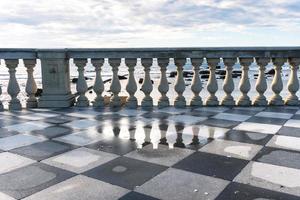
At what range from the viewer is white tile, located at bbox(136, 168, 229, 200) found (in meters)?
2.21

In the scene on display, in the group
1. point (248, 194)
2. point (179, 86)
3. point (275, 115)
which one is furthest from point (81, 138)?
point (275, 115)

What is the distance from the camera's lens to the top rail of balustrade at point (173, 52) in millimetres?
5480

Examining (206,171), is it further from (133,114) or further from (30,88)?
(30,88)

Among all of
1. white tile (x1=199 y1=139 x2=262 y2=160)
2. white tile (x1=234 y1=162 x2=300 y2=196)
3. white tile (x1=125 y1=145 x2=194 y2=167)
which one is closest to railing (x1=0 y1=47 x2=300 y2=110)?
white tile (x1=199 y1=139 x2=262 y2=160)

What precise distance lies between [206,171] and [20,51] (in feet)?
14.3

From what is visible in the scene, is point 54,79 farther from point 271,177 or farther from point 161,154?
point 271,177

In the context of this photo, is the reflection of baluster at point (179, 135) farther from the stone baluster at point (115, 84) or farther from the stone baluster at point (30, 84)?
the stone baluster at point (30, 84)

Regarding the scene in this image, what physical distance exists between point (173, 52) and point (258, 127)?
2145 millimetres

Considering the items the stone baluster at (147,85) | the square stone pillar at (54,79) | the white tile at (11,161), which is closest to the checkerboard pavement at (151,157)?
the white tile at (11,161)

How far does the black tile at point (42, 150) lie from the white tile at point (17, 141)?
122 millimetres

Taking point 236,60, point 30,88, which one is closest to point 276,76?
point 236,60

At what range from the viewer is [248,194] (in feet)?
7.27

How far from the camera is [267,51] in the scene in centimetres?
550

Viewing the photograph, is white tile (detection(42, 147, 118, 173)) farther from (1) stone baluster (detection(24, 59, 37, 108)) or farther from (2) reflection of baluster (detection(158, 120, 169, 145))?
(1) stone baluster (detection(24, 59, 37, 108))
